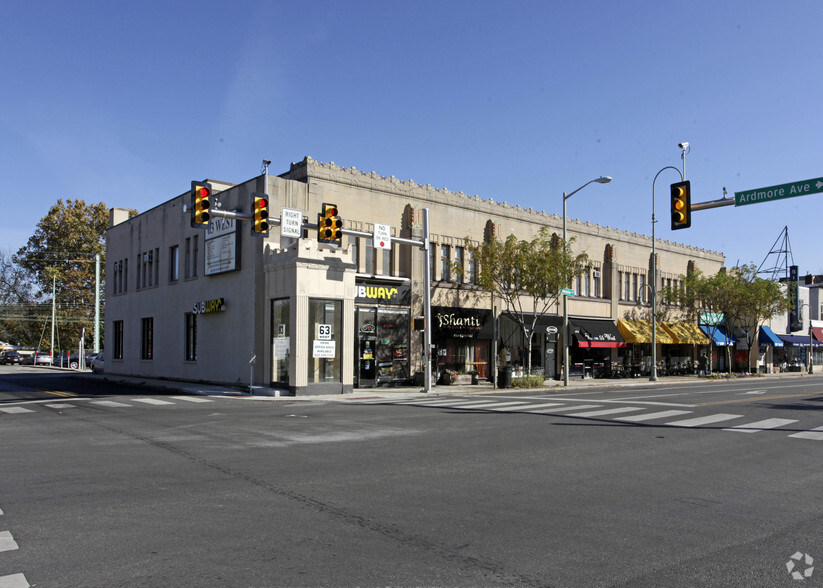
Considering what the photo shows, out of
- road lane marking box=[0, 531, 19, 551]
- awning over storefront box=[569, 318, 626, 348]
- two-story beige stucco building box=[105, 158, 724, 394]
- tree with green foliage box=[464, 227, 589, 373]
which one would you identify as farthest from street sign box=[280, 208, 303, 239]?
awning over storefront box=[569, 318, 626, 348]

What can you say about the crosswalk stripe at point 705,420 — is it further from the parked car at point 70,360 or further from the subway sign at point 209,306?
the parked car at point 70,360

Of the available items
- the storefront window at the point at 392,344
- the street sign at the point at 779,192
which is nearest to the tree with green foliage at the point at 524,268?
the storefront window at the point at 392,344

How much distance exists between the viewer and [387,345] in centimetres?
3067

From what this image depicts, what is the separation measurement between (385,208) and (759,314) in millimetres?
34659

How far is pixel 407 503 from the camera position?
7.42m

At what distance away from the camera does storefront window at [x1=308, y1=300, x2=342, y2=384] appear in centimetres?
2531

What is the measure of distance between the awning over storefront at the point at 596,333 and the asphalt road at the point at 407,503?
24.4 m

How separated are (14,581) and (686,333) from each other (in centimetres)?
5094

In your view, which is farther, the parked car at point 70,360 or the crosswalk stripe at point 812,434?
the parked car at point 70,360

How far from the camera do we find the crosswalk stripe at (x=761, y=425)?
14758 mm

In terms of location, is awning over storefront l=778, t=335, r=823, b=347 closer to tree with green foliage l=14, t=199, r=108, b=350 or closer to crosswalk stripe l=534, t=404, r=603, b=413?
crosswalk stripe l=534, t=404, r=603, b=413

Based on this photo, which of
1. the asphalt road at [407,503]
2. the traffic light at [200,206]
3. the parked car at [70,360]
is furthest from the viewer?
the parked car at [70,360]

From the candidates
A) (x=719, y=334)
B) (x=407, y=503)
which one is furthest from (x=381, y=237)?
(x=719, y=334)

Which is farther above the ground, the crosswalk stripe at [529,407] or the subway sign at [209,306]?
the subway sign at [209,306]
